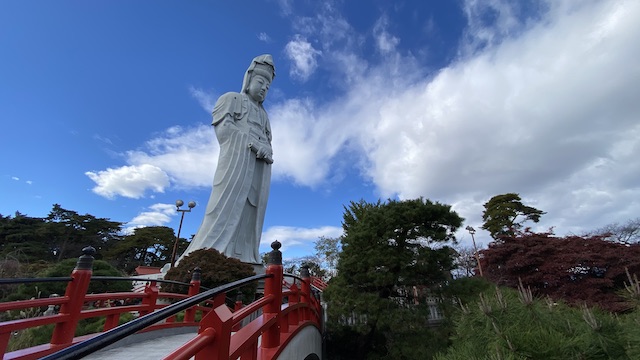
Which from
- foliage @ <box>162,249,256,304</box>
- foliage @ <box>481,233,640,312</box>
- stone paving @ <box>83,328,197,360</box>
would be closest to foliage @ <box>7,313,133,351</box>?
foliage @ <box>162,249,256,304</box>

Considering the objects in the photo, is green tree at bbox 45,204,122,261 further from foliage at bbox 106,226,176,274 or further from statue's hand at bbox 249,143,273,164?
statue's hand at bbox 249,143,273,164

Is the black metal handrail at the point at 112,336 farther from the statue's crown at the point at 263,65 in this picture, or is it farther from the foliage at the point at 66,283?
the statue's crown at the point at 263,65

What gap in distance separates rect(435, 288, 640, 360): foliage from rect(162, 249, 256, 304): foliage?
21.7 ft

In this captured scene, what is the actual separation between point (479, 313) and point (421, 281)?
449 centimetres

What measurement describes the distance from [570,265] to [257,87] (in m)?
14.1

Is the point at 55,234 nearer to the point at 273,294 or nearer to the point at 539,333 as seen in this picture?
the point at 273,294

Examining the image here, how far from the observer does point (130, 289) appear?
11234mm

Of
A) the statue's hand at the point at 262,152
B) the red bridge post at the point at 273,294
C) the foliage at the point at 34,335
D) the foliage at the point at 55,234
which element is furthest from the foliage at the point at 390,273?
the foliage at the point at 55,234

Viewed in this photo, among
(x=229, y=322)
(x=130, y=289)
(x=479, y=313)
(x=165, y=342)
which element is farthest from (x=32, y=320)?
(x=130, y=289)

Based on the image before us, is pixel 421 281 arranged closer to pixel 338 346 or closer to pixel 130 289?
pixel 338 346

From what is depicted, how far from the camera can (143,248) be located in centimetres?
3256

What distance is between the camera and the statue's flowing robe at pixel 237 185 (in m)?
11.9

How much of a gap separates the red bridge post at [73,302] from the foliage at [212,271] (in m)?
5.44

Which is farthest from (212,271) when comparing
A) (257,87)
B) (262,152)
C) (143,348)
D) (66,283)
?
(257,87)
